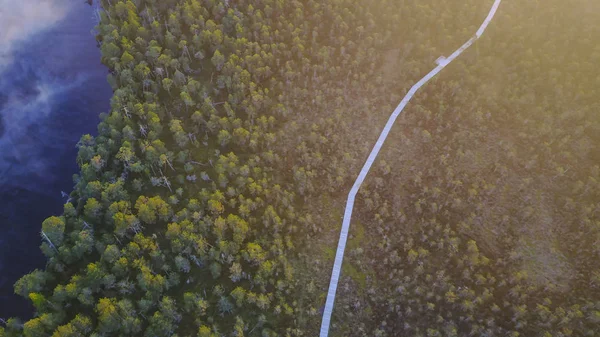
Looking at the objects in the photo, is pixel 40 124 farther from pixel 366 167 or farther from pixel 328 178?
pixel 366 167

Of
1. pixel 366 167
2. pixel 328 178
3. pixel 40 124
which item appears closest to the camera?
pixel 328 178

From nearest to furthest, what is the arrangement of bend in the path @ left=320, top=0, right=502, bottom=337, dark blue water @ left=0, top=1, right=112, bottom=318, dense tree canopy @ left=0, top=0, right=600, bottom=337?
dense tree canopy @ left=0, top=0, right=600, bottom=337
bend in the path @ left=320, top=0, right=502, bottom=337
dark blue water @ left=0, top=1, right=112, bottom=318

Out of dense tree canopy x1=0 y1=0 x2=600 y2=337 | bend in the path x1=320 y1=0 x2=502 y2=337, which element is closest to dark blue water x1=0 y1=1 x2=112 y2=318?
dense tree canopy x1=0 y1=0 x2=600 y2=337

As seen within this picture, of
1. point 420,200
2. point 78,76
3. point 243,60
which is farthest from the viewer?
point 78,76

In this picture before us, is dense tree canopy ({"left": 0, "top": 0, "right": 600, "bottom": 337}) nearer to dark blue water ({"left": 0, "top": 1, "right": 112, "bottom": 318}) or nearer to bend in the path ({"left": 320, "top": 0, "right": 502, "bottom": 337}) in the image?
bend in the path ({"left": 320, "top": 0, "right": 502, "bottom": 337})

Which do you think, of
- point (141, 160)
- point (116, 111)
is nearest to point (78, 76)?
point (116, 111)

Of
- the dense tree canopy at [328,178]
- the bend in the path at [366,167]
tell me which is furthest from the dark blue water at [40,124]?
the bend in the path at [366,167]

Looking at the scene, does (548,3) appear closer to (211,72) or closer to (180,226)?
(211,72)

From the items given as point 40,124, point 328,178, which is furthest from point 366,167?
point 40,124
